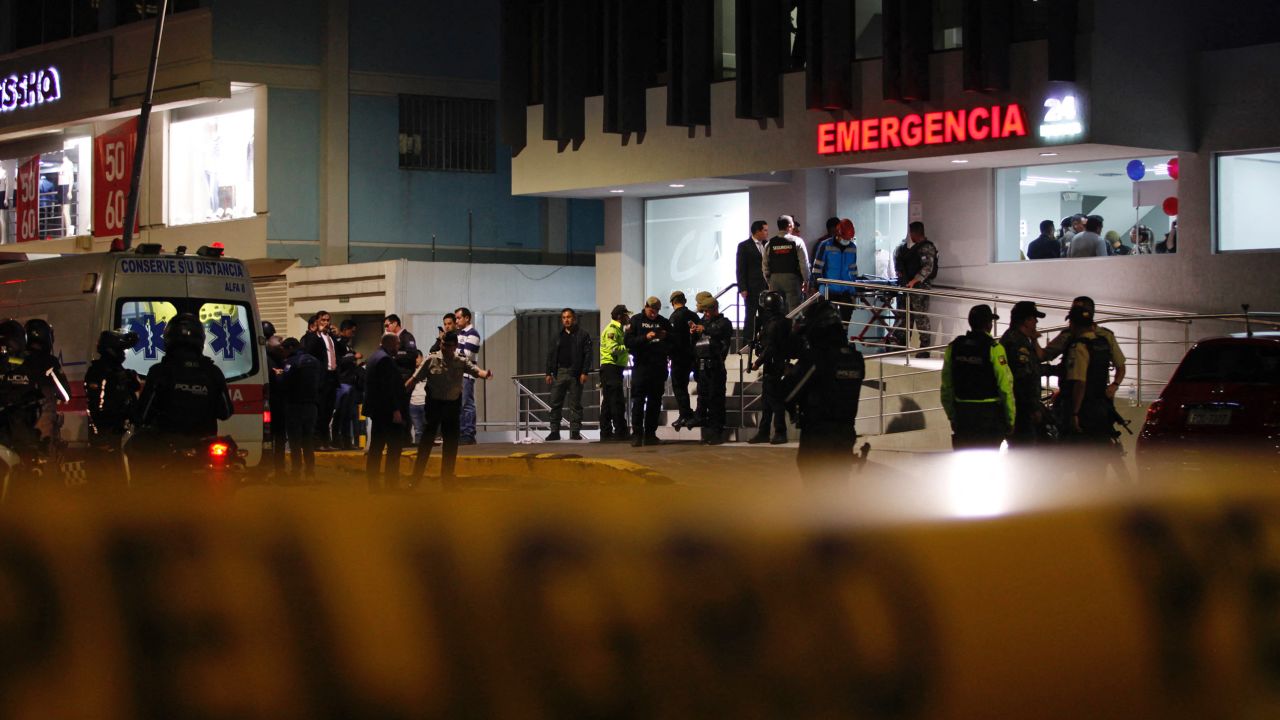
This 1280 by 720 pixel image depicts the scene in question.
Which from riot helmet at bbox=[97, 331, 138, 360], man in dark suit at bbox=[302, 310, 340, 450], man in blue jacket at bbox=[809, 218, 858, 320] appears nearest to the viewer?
riot helmet at bbox=[97, 331, 138, 360]

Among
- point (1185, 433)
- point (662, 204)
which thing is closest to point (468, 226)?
point (662, 204)

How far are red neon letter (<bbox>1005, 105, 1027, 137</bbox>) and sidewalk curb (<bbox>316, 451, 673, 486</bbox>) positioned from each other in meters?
6.71

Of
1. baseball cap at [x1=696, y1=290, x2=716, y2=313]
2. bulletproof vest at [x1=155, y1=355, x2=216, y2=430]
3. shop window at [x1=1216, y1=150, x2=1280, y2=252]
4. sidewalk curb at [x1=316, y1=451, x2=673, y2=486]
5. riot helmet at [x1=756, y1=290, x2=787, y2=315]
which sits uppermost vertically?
shop window at [x1=1216, y1=150, x2=1280, y2=252]

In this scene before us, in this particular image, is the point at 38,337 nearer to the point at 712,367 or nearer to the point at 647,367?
the point at 647,367

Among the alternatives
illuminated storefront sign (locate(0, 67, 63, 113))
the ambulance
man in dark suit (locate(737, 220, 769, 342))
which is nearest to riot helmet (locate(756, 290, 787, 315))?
man in dark suit (locate(737, 220, 769, 342))

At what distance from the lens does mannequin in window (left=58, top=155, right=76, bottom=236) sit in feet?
129

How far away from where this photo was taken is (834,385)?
10562 millimetres

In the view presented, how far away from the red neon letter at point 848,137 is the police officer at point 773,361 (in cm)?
300

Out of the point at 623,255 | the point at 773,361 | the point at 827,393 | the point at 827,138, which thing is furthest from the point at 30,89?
the point at 827,393

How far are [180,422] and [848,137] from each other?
41.7 ft

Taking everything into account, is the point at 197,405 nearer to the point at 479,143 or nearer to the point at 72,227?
the point at 479,143

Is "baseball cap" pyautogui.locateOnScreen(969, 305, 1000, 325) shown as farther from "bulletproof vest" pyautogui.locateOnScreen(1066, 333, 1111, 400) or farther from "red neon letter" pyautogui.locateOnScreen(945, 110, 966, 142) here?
"red neon letter" pyautogui.locateOnScreen(945, 110, 966, 142)

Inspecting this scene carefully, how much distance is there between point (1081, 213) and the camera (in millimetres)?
21688

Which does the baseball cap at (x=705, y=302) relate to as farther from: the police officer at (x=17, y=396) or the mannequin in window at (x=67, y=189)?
the mannequin in window at (x=67, y=189)
